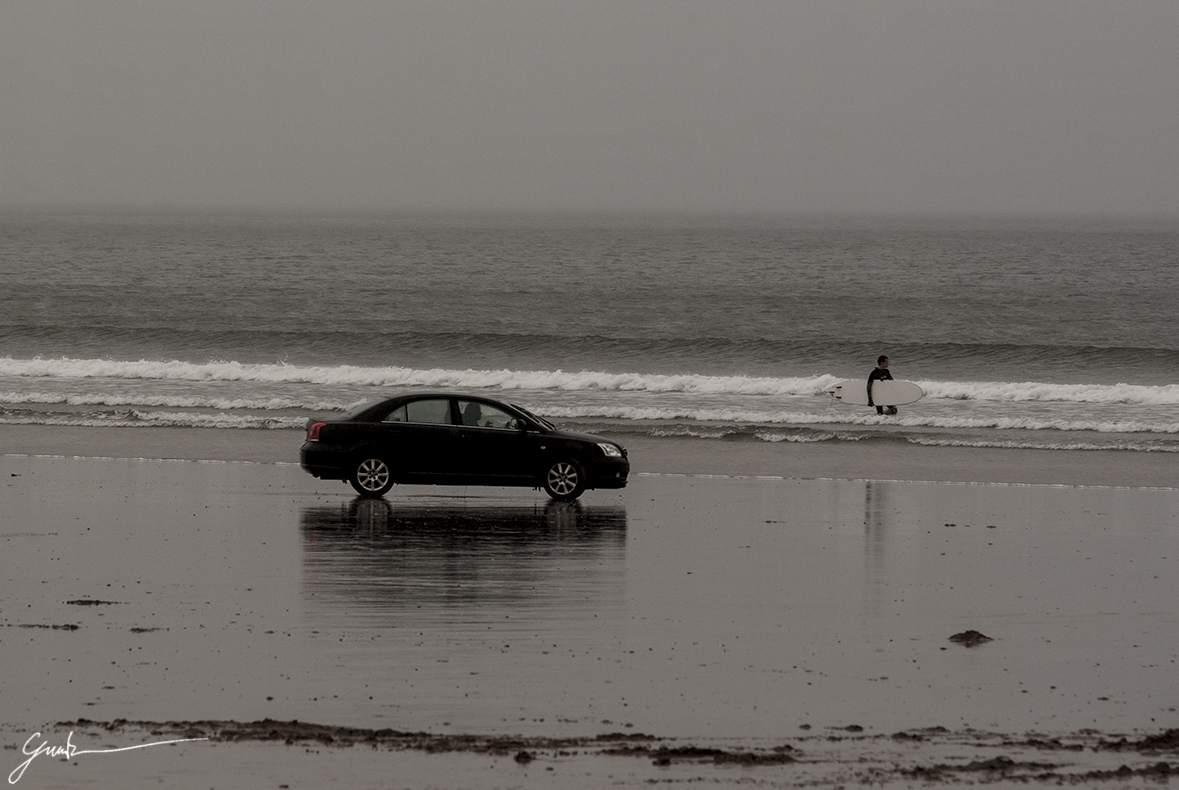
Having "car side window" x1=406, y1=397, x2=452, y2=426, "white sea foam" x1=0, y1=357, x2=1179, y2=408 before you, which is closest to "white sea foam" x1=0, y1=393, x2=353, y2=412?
"white sea foam" x1=0, y1=357, x2=1179, y2=408

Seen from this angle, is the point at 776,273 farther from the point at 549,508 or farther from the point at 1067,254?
the point at 549,508

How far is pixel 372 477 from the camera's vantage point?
17484 millimetres

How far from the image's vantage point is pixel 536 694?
329 inches

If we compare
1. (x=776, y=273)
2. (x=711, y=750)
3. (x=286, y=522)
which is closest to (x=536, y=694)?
(x=711, y=750)

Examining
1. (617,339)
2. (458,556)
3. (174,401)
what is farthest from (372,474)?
(617,339)

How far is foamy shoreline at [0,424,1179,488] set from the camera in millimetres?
20422

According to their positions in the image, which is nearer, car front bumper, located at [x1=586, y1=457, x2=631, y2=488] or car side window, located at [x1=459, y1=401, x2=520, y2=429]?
car front bumper, located at [x1=586, y1=457, x2=631, y2=488]

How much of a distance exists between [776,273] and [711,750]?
87.6 m

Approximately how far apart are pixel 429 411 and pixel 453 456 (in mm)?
828

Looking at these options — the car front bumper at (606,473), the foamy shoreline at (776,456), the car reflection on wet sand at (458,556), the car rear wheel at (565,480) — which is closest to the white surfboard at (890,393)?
the foamy shoreline at (776,456)

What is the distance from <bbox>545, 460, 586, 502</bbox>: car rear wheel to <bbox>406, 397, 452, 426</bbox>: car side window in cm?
169

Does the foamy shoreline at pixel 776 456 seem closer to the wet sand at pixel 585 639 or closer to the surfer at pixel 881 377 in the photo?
the wet sand at pixel 585 639

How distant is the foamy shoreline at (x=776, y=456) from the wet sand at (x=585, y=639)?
10.1 feet

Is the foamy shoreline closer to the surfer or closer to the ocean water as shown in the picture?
the ocean water
